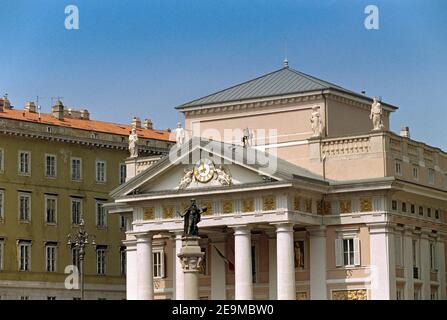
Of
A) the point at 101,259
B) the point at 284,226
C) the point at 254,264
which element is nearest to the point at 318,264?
the point at 284,226

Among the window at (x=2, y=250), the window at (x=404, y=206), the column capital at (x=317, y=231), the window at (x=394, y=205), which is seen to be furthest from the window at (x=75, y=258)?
the window at (x=394, y=205)

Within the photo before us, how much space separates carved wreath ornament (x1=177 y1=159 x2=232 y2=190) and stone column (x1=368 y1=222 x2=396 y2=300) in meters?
6.78

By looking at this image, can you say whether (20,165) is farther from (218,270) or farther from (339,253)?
(339,253)

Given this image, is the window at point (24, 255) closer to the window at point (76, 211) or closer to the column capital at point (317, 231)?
the window at point (76, 211)

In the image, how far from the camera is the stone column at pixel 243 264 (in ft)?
207

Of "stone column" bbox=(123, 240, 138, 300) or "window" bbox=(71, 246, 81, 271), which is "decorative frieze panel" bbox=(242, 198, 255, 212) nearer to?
"stone column" bbox=(123, 240, 138, 300)

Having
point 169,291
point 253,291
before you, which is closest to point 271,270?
point 253,291

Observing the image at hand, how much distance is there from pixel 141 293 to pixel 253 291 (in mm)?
5161

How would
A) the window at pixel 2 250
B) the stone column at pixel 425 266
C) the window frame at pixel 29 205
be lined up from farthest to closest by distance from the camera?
the window frame at pixel 29 205 → the window at pixel 2 250 → the stone column at pixel 425 266

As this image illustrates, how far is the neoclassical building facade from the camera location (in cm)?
6266

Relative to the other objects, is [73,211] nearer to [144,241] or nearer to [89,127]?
[89,127]

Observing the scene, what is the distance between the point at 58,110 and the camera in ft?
285

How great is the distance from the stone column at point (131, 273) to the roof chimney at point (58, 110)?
19.2m

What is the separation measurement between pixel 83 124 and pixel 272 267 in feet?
84.6
